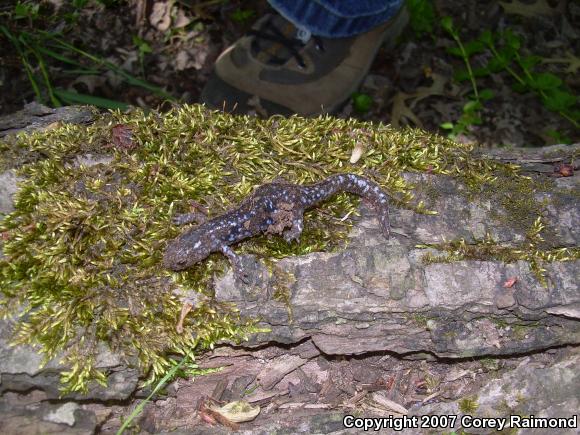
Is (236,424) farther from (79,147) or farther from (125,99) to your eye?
(125,99)

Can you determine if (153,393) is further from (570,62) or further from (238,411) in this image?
(570,62)

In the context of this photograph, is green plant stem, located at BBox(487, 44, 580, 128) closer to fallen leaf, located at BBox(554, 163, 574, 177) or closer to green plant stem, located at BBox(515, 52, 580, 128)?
green plant stem, located at BBox(515, 52, 580, 128)

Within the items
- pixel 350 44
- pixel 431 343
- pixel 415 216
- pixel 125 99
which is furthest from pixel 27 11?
pixel 431 343

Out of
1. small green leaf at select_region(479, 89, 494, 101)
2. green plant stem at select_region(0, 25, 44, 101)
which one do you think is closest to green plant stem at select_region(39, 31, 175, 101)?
green plant stem at select_region(0, 25, 44, 101)

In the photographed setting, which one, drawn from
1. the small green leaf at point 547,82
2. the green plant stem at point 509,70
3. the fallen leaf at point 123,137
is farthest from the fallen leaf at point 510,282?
the green plant stem at point 509,70

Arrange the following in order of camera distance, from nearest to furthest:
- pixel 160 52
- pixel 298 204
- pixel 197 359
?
pixel 197 359 < pixel 298 204 < pixel 160 52

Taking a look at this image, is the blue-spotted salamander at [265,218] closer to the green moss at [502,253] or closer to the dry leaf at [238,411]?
the green moss at [502,253]
